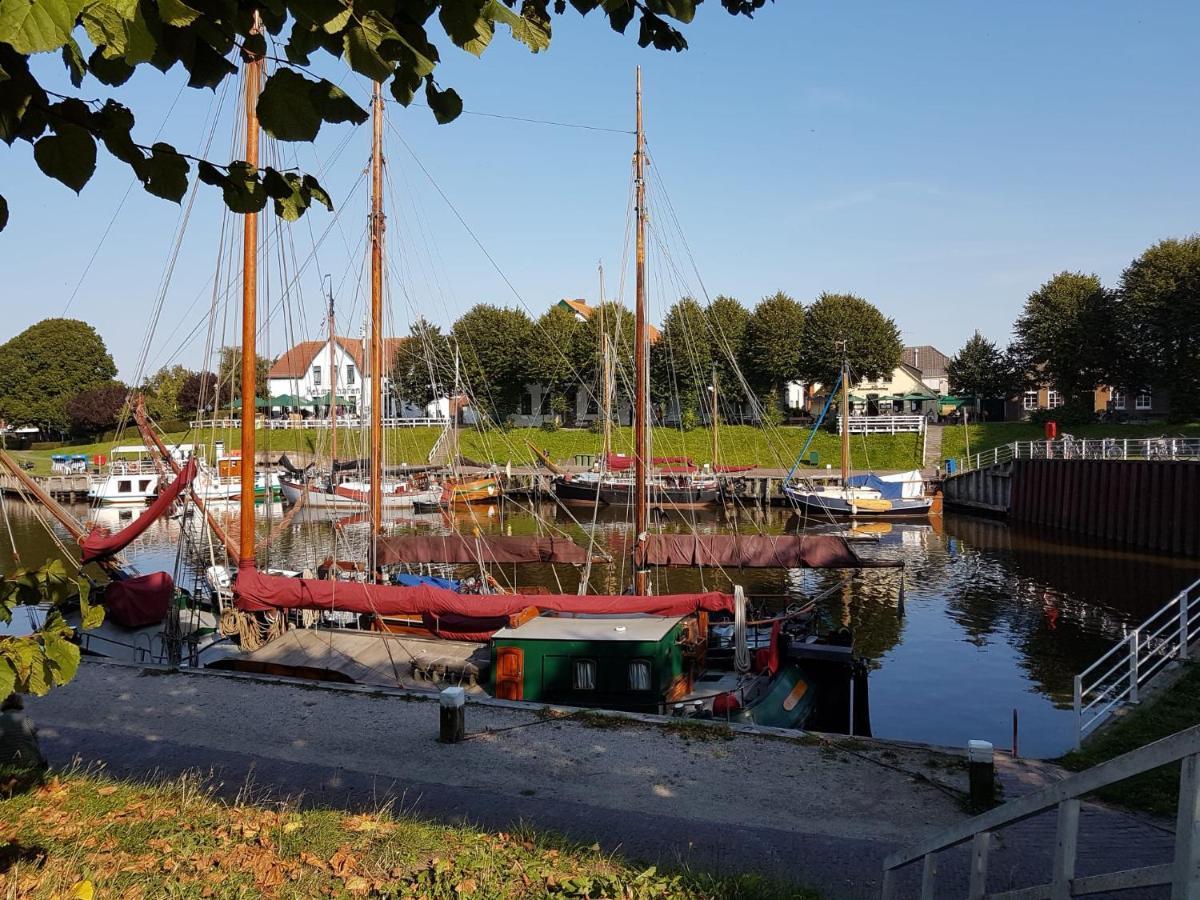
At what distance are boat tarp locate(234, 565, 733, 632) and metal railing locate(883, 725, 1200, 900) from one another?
41.9 ft

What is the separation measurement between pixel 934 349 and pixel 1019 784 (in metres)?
108

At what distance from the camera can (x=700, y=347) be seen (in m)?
78.9

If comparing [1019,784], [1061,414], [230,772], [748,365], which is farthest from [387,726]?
[748,365]

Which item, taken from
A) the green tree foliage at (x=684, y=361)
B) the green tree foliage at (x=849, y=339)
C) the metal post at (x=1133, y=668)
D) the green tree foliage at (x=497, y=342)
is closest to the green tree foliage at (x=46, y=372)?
the green tree foliage at (x=497, y=342)

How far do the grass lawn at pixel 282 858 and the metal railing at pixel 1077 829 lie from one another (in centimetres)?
223

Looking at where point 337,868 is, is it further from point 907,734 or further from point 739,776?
point 907,734

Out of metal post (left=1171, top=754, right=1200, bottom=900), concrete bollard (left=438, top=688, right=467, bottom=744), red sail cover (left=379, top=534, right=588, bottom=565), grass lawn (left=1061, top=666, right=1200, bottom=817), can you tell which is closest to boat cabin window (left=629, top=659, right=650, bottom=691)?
concrete bollard (left=438, top=688, right=467, bottom=744)

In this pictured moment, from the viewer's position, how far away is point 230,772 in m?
10.6

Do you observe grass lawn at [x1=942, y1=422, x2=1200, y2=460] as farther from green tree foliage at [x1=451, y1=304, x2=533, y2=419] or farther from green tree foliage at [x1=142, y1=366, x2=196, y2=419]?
green tree foliage at [x1=142, y1=366, x2=196, y2=419]

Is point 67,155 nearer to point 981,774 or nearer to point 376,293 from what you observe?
point 981,774

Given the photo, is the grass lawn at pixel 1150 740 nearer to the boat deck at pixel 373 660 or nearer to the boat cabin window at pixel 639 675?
the boat cabin window at pixel 639 675

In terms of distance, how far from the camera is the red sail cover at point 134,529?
1919cm

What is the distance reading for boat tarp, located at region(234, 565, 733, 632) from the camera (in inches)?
703

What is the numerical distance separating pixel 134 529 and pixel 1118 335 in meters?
66.2
